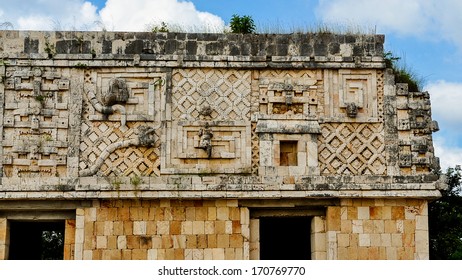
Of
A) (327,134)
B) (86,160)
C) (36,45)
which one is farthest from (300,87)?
(36,45)

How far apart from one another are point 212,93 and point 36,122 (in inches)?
119

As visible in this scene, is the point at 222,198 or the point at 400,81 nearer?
the point at 222,198

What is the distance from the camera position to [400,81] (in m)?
12.9

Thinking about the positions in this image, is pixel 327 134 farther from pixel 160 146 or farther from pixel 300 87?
pixel 160 146

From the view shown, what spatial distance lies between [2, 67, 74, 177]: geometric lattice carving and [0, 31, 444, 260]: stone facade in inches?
A: 0.7

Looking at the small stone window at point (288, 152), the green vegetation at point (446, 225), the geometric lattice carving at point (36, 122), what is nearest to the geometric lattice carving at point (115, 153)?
the geometric lattice carving at point (36, 122)

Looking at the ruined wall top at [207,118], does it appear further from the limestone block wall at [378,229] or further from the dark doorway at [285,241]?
the dark doorway at [285,241]

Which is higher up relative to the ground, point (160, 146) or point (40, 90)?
point (40, 90)

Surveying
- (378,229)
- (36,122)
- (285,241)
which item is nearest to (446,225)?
(285,241)

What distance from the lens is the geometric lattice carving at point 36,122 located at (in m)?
12.2

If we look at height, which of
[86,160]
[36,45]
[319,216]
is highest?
[36,45]

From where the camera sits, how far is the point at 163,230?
39.4 feet

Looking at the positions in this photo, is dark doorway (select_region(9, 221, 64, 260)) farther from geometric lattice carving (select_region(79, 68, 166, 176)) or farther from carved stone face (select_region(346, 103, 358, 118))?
carved stone face (select_region(346, 103, 358, 118))

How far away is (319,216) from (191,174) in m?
2.29
